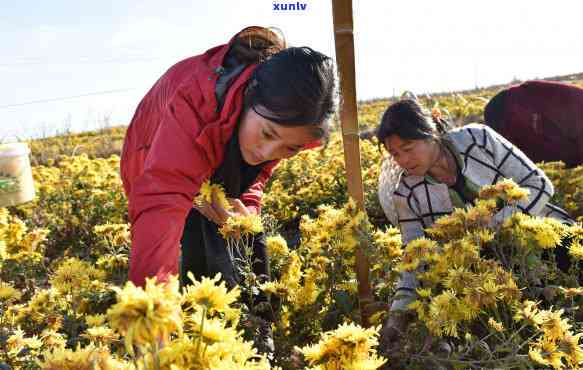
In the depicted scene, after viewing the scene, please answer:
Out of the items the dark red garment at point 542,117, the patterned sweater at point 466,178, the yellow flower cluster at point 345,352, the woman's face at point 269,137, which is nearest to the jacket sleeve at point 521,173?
the patterned sweater at point 466,178

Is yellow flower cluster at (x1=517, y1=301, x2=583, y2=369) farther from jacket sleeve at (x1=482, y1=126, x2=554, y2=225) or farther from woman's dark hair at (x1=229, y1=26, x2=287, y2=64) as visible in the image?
woman's dark hair at (x1=229, y1=26, x2=287, y2=64)

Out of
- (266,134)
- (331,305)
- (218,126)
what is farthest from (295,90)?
(331,305)

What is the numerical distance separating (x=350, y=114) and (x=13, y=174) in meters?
3.02

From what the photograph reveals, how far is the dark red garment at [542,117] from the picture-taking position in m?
3.54

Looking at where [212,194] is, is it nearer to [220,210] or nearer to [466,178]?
[220,210]

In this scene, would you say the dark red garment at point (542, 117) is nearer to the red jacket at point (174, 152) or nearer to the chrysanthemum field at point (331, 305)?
the chrysanthemum field at point (331, 305)

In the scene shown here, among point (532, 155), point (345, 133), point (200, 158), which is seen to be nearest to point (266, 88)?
point (200, 158)

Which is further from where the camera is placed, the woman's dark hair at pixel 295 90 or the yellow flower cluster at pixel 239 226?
the yellow flower cluster at pixel 239 226

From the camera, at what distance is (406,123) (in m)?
2.32

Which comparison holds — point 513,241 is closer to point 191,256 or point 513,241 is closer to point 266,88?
point 266,88

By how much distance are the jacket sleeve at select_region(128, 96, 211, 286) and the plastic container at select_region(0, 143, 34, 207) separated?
2796 mm

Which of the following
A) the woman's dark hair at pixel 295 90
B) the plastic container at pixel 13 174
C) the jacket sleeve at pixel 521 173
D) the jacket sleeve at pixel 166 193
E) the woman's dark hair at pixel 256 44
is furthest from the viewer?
the plastic container at pixel 13 174

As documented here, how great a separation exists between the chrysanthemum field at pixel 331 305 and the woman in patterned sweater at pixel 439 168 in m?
0.26

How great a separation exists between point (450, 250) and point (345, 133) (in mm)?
621
